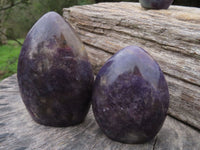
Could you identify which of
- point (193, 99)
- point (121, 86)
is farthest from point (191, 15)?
point (121, 86)

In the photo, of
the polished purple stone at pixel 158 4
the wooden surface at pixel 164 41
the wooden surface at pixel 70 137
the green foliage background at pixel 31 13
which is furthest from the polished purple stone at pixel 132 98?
the green foliage background at pixel 31 13

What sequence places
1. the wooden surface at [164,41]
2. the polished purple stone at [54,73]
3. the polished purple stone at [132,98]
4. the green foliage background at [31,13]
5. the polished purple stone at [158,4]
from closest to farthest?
1. the polished purple stone at [132,98]
2. the polished purple stone at [54,73]
3. the wooden surface at [164,41]
4. the polished purple stone at [158,4]
5. the green foliage background at [31,13]

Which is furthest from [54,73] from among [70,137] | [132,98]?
[132,98]

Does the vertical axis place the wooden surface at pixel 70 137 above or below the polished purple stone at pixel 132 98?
below

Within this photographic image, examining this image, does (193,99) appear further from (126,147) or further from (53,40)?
(53,40)

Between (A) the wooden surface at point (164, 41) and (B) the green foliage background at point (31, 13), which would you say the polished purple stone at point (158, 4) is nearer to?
(A) the wooden surface at point (164, 41)

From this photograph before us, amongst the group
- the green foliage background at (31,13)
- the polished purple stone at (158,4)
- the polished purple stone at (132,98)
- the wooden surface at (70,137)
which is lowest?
the green foliage background at (31,13)

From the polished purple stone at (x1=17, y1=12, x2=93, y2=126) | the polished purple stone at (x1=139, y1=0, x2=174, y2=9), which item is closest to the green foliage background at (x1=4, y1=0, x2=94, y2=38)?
the polished purple stone at (x1=139, y1=0, x2=174, y2=9)
